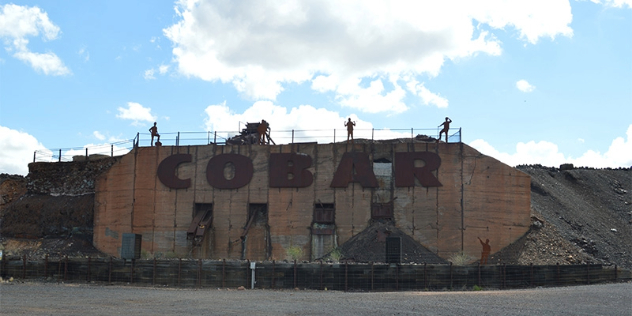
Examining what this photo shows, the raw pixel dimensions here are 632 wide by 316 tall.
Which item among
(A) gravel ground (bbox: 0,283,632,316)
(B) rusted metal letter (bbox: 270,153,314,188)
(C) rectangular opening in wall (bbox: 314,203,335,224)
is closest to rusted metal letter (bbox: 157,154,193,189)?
(B) rusted metal letter (bbox: 270,153,314,188)

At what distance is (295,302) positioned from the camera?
23.5 meters

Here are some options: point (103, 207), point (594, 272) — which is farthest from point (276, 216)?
point (594, 272)

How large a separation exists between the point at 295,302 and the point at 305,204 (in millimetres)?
18527

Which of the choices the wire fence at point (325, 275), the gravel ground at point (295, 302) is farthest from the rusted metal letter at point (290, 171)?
the gravel ground at point (295, 302)

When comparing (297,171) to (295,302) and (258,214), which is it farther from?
(295,302)

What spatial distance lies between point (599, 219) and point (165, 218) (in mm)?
33153

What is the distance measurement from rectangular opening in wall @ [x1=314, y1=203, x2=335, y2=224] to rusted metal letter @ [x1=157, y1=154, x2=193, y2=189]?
355 inches

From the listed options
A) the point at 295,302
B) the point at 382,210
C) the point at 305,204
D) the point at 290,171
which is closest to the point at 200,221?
the point at 290,171

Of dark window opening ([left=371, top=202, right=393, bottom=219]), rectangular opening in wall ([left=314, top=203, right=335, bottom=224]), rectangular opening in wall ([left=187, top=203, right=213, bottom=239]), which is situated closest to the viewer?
dark window opening ([left=371, top=202, right=393, bottom=219])

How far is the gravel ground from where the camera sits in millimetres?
20422

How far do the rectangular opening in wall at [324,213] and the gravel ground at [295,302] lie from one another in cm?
1249

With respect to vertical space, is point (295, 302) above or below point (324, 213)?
below

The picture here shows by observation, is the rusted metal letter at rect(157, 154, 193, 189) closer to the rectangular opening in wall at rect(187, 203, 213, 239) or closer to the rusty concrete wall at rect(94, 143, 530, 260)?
the rusty concrete wall at rect(94, 143, 530, 260)

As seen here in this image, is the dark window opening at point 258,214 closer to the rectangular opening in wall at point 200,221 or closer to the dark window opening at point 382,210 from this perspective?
the rectangular opening in wall at point 200,221
